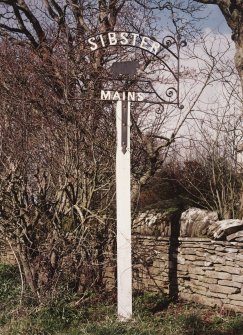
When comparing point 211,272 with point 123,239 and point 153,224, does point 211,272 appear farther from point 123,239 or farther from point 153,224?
point 123,239

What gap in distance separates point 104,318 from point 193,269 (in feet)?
5.62

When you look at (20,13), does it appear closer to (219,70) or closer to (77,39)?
(77,39)

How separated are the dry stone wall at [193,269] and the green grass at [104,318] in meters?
0.23

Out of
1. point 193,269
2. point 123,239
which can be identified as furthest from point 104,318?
point 193,269

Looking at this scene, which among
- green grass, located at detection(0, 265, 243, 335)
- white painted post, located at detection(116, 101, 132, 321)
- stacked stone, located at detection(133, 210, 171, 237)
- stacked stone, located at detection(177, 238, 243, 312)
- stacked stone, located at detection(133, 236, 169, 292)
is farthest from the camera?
stacked stone, located at detection(133, 210, 171, 237)

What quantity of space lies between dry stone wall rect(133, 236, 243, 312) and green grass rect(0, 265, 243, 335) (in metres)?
0.23

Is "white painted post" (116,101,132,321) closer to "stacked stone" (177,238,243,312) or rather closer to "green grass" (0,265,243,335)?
"green grass" (0,265,243,335)

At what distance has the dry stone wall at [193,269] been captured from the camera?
22.1 feet

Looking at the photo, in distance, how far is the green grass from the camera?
571cm

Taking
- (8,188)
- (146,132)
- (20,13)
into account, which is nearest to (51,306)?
(8,188)

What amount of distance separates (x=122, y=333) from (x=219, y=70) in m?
5.92

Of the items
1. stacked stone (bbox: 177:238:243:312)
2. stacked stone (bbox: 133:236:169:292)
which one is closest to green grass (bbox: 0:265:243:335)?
stacked stone (bbox: 177:238:243:312)

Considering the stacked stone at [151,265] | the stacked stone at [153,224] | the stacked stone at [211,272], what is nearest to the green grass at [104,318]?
the stacked stone at [211,272]

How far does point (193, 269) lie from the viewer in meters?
7.29
